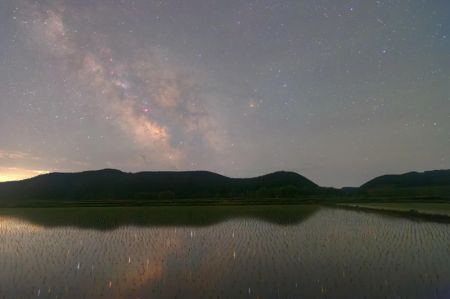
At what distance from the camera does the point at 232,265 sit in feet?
50.0

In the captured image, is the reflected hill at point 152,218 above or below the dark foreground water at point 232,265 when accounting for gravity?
above

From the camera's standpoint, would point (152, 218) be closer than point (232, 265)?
No

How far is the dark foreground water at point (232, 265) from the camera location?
37.9 feet

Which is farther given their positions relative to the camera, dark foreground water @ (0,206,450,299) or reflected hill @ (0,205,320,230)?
reflected hill @ (0,205,320,230)

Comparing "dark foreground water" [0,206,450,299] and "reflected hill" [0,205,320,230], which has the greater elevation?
"reflected hill" [0,205,320,230]

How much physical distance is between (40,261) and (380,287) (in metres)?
16.4

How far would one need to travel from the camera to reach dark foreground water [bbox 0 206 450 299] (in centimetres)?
1155

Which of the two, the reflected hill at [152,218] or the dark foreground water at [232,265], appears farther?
the reflected hill at [152,218]

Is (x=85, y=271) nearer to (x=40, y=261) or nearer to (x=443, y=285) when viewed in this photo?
(x=40, y=261)

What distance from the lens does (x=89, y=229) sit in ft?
99.0

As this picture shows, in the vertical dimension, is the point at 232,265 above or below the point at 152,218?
below

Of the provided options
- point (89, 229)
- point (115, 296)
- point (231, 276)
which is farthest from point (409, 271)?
point (89, 229)

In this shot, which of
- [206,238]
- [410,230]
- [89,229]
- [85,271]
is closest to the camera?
[85,271]

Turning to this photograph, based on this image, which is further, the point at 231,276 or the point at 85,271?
the point at 85,271
